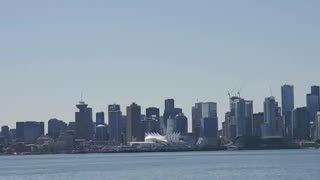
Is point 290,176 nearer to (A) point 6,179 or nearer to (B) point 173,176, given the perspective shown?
(B) point 173,176

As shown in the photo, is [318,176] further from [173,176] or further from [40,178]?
[40,178]

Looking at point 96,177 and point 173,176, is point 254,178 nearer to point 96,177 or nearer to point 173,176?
point 173,176

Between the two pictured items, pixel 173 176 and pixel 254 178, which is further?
pixel 173 176

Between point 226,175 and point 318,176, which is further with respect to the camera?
Answer: point 226,175

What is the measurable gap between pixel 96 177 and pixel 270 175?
76.8 ft

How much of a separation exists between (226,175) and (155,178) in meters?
10.0

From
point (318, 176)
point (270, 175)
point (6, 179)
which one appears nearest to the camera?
point (318, 176)

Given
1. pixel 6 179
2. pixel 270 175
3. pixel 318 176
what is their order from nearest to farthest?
pixel 318 176 < pixel 270 175 < pixel 6 179

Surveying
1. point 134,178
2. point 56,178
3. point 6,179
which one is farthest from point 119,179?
point 6,179

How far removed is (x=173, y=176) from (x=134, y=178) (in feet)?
16.7

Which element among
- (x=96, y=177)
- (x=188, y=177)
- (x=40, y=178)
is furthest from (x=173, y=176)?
(x=40, y=178)

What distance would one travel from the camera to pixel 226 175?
388 feet

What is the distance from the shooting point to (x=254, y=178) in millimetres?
108938

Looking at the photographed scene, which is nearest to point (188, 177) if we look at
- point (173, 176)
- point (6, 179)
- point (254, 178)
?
point (173, 176)
